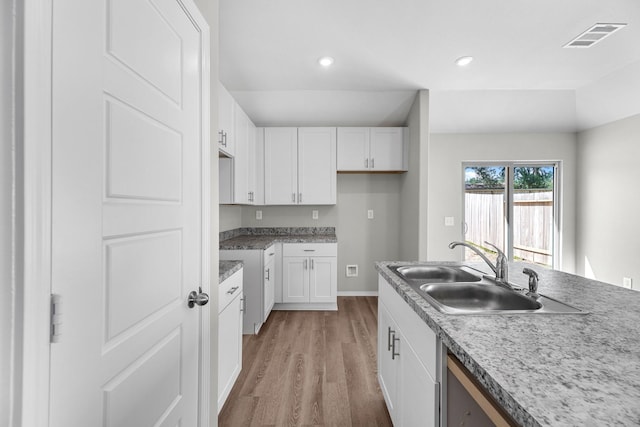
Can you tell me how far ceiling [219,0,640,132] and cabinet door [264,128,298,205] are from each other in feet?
0.79

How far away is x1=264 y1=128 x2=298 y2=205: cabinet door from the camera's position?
3.89 metres

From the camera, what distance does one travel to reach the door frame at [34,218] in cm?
54

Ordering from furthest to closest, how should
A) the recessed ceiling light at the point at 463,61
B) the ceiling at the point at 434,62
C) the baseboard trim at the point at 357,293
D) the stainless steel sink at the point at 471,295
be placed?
the baseboard trim at the point at 357,293
the recessed ceiling light at the point at 463,61
the ceiling at the point at 434,62
the stainless steel sink at the point at 471,295

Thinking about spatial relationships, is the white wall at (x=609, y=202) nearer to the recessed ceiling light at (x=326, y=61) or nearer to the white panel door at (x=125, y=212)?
the recessed ceiling light at (x=326, y=61)

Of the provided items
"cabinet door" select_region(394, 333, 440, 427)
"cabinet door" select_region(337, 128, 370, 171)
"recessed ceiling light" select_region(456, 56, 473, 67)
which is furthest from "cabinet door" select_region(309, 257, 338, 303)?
"recessed ceiling light" select_region(456, 56, 473, 67)

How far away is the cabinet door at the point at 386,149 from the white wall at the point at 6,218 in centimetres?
360

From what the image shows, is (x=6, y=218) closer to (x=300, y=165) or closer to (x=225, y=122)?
(x=225, y=122)

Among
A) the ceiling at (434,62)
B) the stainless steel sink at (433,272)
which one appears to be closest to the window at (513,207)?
the ceiling at (434,62)

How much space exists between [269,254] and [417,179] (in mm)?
1809

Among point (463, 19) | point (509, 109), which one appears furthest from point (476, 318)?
point (509, 109)

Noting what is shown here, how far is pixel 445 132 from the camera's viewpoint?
172 inches

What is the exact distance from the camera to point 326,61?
2.84 m

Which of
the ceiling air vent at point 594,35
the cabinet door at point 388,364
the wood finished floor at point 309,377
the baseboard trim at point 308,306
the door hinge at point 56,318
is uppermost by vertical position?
the ceiling air vent at point 594,35

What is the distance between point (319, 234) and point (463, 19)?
2.80 meters
